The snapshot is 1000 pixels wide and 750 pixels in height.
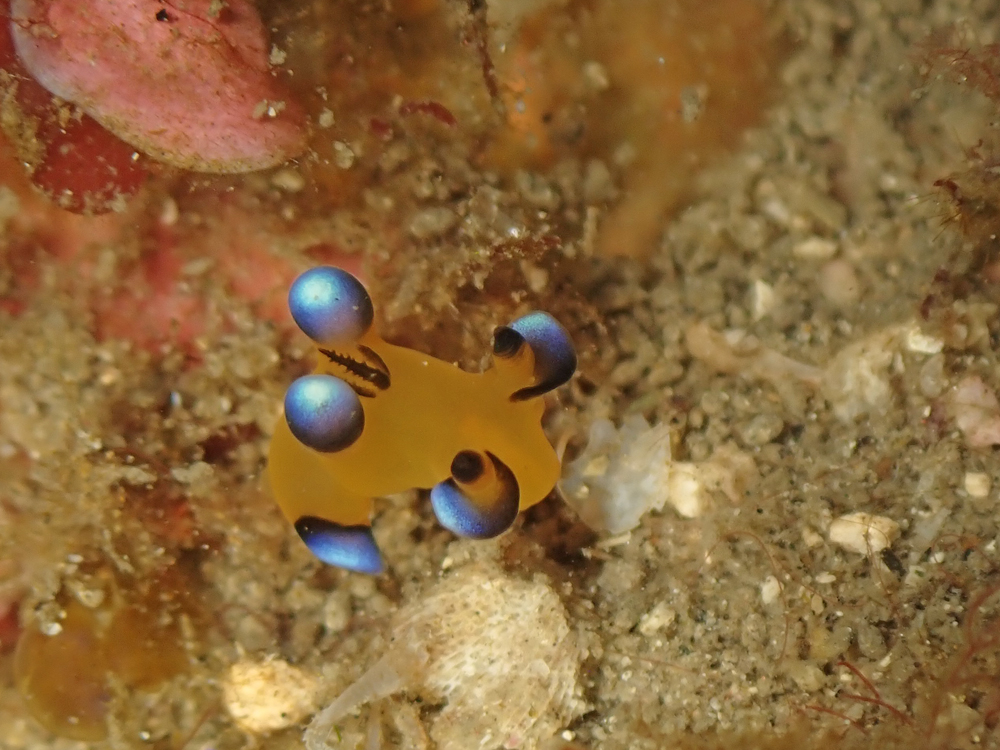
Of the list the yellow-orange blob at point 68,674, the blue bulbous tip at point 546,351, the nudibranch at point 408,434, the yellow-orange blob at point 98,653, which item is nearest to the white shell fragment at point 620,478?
the nudibranch at point 408,434

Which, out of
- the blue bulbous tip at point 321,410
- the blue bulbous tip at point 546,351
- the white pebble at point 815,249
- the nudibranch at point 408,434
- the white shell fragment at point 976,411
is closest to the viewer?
the blue bulbous tip at point 321,410

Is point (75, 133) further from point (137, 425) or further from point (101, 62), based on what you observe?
point (137, 425)

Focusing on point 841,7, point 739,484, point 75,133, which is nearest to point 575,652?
point 739,484

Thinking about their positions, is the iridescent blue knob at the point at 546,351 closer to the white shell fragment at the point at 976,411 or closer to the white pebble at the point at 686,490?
the white pebble at the point at 686,490

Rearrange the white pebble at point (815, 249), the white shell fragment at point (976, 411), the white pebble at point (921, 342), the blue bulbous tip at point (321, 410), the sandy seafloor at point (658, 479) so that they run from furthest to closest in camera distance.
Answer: the white pebble at point (815, 249), the white pebble at point (921, 342), the white shell fragment at point (976, 411), the sandy seafloor at point (658, 479), the blue bulbous tip at point (321, 410)

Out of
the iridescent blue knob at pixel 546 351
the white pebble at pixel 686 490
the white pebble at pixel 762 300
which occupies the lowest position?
the white pebble at pixel 686 490

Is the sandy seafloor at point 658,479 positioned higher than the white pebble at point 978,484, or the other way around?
the white pebble at point 978,484

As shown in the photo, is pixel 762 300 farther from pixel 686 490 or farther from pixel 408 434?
pixel 408 434

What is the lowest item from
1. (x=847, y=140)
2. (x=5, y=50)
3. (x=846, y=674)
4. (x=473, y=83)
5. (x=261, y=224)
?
(x=846, y=674)
